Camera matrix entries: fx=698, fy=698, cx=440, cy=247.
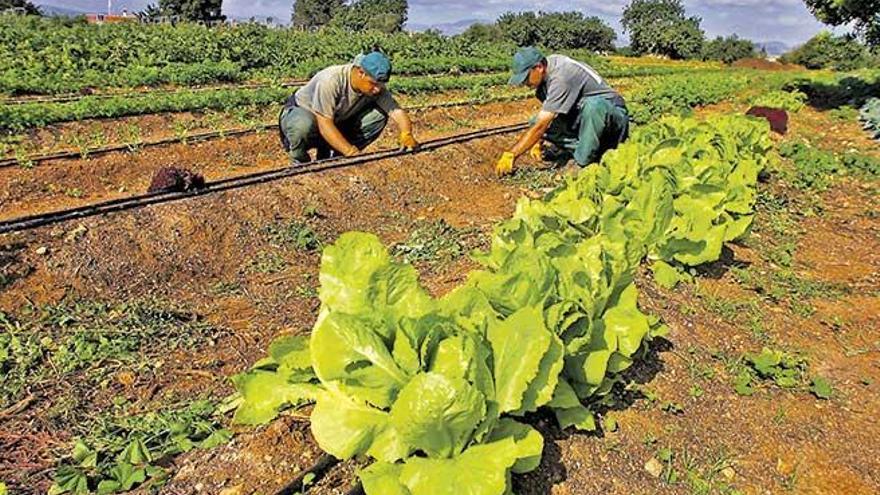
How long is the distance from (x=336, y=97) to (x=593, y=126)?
2.54m

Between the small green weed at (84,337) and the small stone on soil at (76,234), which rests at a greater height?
the small stone on soil at (76,234)

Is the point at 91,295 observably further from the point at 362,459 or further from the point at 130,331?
the point at 362,459

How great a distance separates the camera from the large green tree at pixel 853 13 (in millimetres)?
15312

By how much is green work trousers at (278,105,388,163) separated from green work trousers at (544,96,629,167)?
1.97 metres

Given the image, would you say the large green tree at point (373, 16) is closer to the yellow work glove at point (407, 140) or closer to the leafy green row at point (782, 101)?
the leafy green row at point (782, 101)

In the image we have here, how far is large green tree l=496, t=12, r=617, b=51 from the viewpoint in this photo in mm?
69188

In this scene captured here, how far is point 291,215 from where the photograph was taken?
19.6ft

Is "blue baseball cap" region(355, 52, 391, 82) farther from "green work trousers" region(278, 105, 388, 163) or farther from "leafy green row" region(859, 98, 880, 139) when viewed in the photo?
"leafy green row" region(859, 98, 880, 139)

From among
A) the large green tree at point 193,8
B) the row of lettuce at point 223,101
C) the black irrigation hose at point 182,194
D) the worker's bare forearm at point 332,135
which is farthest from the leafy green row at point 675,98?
the large green tree at point 193,8

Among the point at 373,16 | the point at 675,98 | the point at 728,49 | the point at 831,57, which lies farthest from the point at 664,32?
the point at 675,98

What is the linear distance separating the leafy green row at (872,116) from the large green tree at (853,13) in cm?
161

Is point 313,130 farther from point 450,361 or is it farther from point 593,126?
point 450,361

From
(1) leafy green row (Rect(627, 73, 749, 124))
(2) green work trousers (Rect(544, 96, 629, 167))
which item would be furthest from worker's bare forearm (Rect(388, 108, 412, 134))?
(1) leafy green row (Rect(627, 73, 749, 124))

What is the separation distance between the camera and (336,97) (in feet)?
20.7
